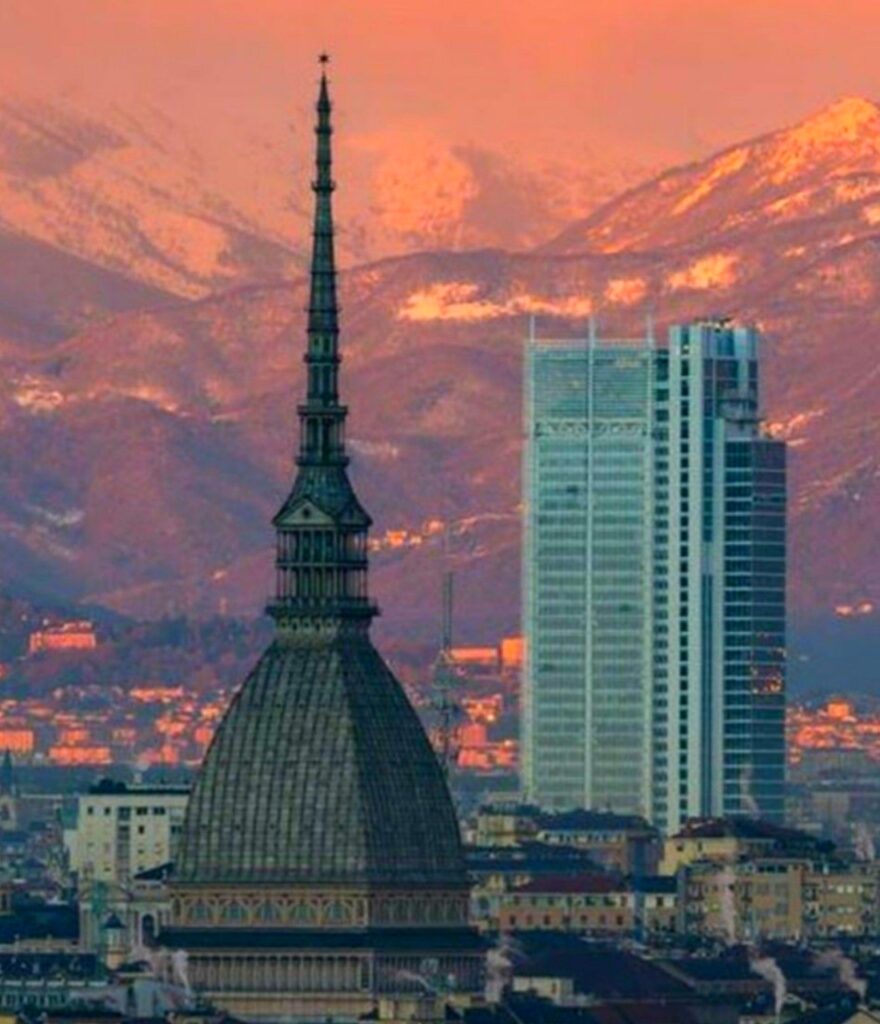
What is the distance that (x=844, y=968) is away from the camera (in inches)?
6255

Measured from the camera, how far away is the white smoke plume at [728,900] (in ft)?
585

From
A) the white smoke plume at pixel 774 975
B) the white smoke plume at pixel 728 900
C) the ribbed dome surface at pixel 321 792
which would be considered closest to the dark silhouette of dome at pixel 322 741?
the ribbed dome surface at pixel 321 792

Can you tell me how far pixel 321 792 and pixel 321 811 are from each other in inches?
14.0

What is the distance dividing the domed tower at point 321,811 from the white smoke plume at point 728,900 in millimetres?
33636

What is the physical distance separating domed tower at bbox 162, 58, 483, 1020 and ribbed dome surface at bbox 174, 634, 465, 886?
2 centimetres

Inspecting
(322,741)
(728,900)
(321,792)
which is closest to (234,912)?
(321,792)

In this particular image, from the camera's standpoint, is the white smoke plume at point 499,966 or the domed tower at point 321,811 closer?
the domed tower at point 321,811

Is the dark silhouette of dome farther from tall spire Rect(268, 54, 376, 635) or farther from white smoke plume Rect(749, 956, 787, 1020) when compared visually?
white smoke plume Rect(749, 956, 787, 1020)

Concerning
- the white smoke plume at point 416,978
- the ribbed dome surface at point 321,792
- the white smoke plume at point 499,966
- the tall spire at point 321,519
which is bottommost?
the white smoke plume at point 416,978

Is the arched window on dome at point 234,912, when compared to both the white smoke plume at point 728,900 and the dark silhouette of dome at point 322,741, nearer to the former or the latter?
the dark silhouette of dome at point 322,741

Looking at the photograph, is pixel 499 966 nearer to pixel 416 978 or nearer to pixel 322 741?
pixel 322 741

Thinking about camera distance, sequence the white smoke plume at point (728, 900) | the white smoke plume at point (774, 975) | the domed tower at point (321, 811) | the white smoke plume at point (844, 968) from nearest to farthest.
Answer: the domed tower at point (321, 811), the white smoke plume at point (774, 975), the white smoke plume at point (844, 968), the white smoke plume at point (728, 900)

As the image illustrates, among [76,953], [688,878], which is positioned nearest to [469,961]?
[76,953]

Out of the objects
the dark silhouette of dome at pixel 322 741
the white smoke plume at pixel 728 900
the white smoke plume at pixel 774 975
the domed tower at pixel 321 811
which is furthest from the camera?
the white smoke plume at pixel 728 900
